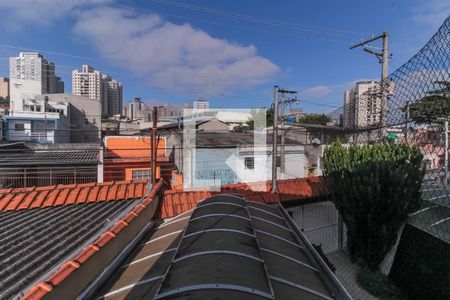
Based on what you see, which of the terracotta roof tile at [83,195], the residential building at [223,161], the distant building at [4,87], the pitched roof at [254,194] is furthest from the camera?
the distant building at [4,87]

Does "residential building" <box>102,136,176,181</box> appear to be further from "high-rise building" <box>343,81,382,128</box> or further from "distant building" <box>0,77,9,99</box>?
"distant building" <box>0,77,9,99</box>

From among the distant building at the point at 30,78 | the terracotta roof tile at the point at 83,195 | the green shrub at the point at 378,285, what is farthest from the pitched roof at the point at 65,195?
the distant building at the point at 30,78

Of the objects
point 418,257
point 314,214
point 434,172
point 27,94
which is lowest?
point 418,257

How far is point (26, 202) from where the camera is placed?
4.23 metres

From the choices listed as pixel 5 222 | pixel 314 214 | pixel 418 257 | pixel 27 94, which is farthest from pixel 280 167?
pixel 27 94

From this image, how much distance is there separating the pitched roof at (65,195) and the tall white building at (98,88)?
1554 inches

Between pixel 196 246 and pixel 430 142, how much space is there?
164 inches

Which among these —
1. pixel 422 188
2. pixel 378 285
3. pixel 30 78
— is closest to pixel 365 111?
pixel 422 188

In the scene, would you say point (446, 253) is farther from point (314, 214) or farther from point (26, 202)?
point (26, 202)

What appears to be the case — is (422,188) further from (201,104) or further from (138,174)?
(201,104)

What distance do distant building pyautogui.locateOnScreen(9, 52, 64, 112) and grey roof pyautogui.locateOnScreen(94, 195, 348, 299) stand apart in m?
20.8

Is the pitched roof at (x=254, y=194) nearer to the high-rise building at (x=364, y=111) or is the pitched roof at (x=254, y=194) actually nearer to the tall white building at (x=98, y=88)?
the high-rise building at (x=364, y=111)

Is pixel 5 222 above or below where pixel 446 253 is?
above

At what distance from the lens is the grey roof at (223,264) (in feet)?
6.00
